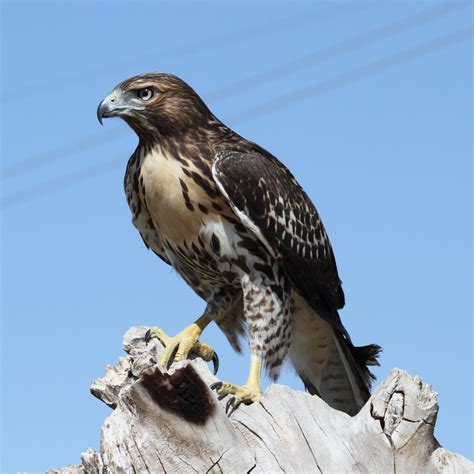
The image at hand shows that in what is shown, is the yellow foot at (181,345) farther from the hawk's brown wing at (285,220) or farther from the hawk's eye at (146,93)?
the hawk's eye at (146,93)

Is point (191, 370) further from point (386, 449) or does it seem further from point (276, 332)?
point (276, 332)

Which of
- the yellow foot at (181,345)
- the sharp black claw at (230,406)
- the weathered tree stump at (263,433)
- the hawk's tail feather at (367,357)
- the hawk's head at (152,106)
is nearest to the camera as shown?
the weathered tree stump at (263,433)

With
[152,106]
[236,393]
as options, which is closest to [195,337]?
[236,393]

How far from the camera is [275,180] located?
7.67 metres

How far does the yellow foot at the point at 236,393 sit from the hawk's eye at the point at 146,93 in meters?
2.23

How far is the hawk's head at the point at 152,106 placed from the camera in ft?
24.3

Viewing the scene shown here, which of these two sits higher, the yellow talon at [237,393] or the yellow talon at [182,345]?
the yellow talon at [182,345]

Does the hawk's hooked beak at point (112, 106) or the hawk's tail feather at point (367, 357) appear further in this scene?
the hawk's tail feather at point (367, 357)

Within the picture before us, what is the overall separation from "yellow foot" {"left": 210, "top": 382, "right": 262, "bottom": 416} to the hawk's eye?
2.23m

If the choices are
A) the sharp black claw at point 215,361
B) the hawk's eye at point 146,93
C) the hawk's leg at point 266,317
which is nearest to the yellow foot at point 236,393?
the hawk's leg at point 266,317

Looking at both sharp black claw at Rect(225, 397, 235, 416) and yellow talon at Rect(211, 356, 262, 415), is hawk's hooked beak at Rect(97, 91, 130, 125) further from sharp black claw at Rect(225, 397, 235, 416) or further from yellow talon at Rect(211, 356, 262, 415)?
sharp black claw at Rect(225, 397, 235, 416)

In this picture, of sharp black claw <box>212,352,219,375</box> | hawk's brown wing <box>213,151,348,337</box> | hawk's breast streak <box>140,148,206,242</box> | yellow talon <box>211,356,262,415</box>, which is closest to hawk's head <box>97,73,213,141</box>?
hawk's breast streak <box>140,148,206,242</box>

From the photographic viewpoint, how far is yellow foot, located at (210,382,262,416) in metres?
6.32

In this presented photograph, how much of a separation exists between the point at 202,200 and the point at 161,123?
678mm
